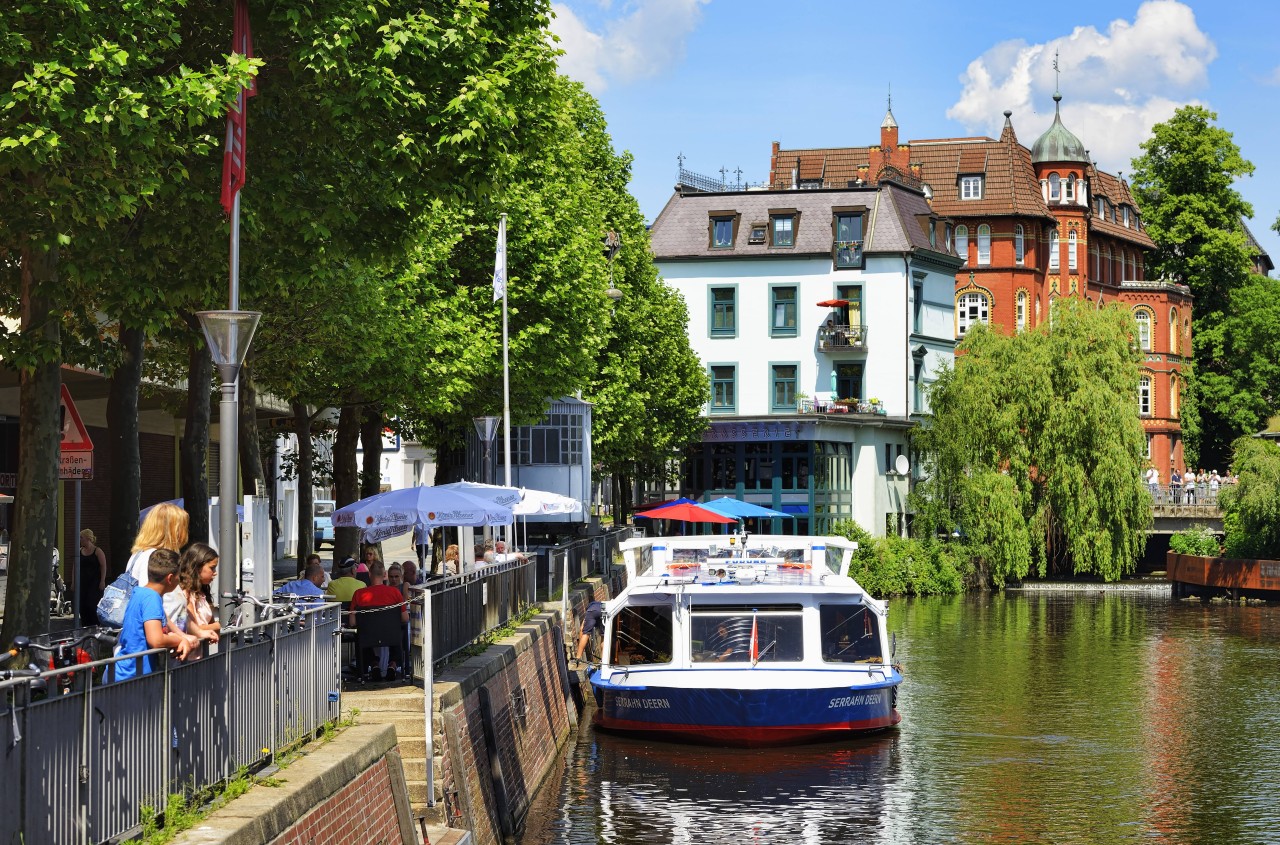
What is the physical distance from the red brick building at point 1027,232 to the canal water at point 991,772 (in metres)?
47.5

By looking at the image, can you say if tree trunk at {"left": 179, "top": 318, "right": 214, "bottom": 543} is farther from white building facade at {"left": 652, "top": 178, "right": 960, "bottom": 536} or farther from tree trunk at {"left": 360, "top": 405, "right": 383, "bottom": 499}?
white building facade at {"left": 652, "top": 178, "right": 960, "bottom": 536}

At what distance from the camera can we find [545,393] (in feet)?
128

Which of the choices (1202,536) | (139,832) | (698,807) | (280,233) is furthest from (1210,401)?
(139,832)

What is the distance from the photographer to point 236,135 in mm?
15086

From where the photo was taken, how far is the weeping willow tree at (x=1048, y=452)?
63.8 meters

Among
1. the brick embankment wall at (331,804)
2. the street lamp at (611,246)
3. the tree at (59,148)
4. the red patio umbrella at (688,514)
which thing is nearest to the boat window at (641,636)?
the tree at (59,148)

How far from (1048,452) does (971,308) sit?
25.2 meters

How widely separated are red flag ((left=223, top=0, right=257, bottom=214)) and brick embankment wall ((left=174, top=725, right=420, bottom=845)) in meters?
4.74

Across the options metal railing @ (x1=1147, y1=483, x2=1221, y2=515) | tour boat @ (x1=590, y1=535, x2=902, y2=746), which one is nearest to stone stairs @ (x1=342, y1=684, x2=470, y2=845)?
tour boat @ (x1=590, y1=535, x2=902, y2=746)

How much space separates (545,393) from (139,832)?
29532 mm

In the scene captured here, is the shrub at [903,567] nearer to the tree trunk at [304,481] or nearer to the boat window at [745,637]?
the tree trunk at [304,481]

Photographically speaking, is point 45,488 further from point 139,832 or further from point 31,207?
point 139,832

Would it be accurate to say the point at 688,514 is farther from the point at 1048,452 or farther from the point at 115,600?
the point at 115,600

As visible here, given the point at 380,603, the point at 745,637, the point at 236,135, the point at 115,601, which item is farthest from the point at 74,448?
the point at 745,637
